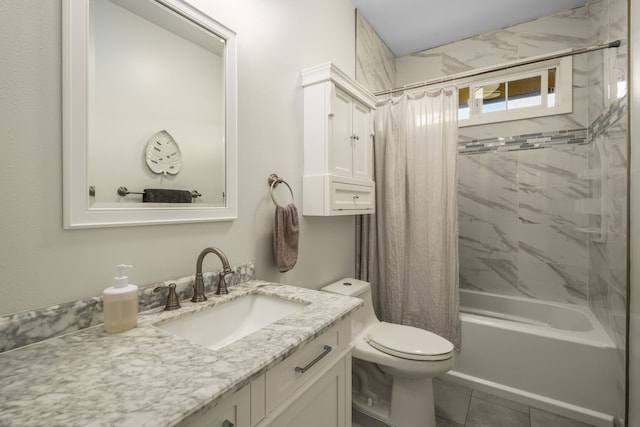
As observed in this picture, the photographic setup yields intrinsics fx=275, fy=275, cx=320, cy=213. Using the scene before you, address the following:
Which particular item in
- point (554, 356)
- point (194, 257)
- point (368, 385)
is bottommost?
point (368, 385)

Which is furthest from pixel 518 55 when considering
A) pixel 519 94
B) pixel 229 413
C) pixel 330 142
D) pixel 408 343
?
pixel 229 413

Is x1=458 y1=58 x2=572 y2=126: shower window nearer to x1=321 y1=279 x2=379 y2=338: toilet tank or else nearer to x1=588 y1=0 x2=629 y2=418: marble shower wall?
x1=588 y1=0 x2=629 y2=418: marble shower wall

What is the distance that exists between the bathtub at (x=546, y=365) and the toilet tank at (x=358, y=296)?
69 centimetres

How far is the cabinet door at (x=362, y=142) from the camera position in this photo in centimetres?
177

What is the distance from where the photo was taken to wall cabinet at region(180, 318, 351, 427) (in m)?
0.56

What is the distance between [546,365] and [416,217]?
1.17 m

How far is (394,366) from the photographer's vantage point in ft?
4.66

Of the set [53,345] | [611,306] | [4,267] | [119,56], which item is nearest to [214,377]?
[53,345]

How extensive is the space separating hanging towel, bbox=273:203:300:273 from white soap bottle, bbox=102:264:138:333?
0.64m

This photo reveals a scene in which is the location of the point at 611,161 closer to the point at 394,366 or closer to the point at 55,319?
the point at 394,366

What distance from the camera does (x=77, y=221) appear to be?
29.1 inches

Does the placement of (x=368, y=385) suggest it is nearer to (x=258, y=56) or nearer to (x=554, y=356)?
(x=554, y=356)

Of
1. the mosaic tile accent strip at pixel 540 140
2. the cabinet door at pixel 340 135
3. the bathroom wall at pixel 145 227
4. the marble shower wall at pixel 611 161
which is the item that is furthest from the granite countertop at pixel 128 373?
the mosaic tile accent strip at pixel 540 140

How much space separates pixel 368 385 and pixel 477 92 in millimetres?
2673
